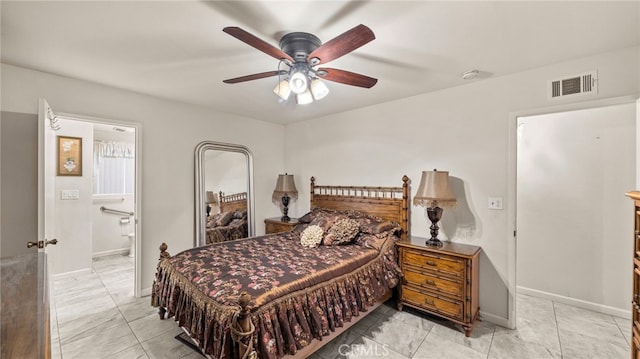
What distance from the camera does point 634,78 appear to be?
2127 millimetres

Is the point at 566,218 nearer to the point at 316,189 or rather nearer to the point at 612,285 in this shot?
the point at 612,285

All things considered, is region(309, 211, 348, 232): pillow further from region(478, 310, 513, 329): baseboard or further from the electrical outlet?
region(478, 310, 513, 329): baseboard

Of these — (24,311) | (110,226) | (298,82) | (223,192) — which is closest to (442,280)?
(298,82)

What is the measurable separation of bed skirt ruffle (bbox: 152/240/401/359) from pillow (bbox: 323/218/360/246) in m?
0.48

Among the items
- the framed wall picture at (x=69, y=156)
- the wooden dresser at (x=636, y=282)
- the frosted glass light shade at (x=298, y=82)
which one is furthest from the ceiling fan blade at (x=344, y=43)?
the framed wall picture at (x=69, y=156)

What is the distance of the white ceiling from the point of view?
5.41 feet

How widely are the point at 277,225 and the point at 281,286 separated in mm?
2465

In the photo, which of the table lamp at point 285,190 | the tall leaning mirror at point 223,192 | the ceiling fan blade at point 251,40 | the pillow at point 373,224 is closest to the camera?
the ceiling fan blade at point 251,40

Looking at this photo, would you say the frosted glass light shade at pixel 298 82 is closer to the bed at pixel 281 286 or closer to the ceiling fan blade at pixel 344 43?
the ceiling fan blade at pixel 344 43

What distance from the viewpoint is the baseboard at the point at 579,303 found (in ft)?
9.10

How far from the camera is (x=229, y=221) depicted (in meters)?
4.14

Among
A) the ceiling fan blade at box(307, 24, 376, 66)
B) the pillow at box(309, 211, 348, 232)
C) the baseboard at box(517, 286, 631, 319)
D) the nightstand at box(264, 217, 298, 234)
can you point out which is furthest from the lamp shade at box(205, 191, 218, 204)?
the baseboard at box(517, 286, 631, 319)

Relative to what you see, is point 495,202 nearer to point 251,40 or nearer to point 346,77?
point 346,77

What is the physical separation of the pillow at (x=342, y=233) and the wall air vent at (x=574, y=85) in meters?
2.30
